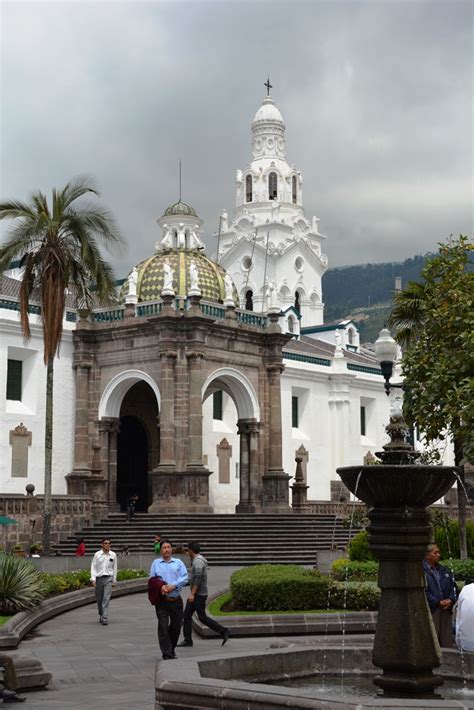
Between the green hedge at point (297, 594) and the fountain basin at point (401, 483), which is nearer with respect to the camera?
the fountain basin at point (401, 483)

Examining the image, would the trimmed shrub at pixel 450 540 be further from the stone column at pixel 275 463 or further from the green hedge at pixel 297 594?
the stone column at pixel 275 463

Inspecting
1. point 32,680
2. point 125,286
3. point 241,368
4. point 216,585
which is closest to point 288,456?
point 241,368

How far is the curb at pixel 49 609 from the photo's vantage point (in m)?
15.0

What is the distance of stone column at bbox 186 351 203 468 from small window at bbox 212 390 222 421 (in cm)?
764

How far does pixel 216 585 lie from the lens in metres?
23.5

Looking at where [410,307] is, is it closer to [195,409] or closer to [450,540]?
[450,540]

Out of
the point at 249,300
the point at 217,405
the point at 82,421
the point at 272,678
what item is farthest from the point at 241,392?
the point at 272,678

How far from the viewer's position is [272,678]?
10555 mm

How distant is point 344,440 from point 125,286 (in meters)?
14.6

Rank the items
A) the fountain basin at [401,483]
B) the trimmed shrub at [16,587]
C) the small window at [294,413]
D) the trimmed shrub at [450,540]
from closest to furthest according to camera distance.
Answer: the fountain basin at [401,483]
the trimmed shrub at [16,587]
the trimmed shrub at [450,540]
the small window at [294,413]

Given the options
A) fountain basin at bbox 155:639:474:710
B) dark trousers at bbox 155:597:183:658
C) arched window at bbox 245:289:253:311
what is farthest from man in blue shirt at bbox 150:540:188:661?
arched window at bbox 245:289:253:311

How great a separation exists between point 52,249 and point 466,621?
65.5 ft

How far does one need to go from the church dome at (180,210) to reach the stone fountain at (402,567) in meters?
32.0

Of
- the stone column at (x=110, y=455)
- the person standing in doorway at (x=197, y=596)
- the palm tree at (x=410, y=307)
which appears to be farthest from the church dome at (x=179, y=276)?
the person standing in doorway at (x=197, y=596)
